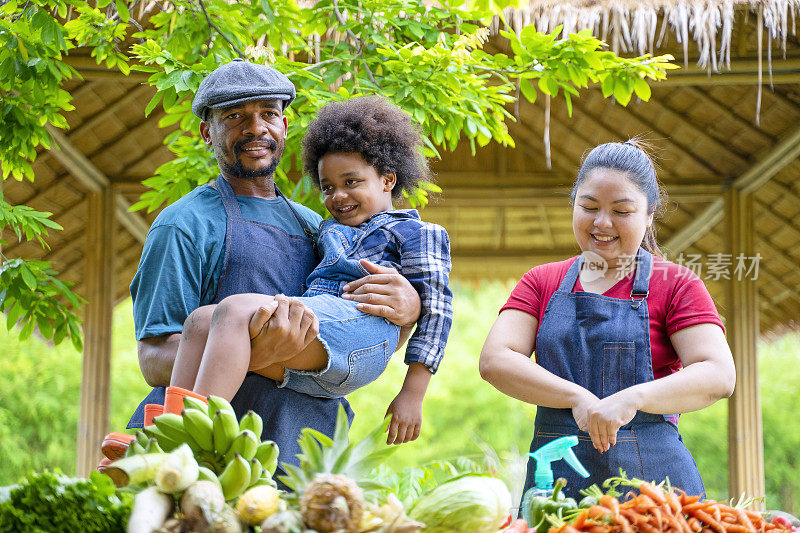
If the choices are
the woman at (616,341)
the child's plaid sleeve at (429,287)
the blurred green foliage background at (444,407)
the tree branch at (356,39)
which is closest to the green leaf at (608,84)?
the tree branch at (356,39)

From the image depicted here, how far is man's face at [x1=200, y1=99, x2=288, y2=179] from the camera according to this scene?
2221 mm

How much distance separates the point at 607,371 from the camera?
6.91 feet

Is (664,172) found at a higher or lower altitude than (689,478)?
higher

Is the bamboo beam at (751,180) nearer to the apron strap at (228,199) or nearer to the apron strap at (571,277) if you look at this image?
the apron strap at (571,277)

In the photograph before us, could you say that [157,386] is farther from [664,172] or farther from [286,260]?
[664,172]

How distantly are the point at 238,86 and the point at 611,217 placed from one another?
0.95 m

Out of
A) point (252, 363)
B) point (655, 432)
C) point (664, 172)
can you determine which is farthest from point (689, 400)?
point (664, 172)

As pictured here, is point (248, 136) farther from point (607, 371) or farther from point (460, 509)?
point (460, 509)

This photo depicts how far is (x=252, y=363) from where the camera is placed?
1.85 metres

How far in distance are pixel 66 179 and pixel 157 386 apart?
4873mm

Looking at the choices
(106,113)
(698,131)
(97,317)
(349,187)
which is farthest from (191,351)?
(698,131)

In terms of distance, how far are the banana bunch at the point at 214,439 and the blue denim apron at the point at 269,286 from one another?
628mm

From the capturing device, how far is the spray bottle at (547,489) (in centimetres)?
166

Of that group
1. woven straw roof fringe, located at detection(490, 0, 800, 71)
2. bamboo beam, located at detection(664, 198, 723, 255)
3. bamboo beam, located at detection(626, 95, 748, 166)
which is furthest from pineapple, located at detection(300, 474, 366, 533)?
bamboo beam, located at detection(664, 198, 723, 255)
